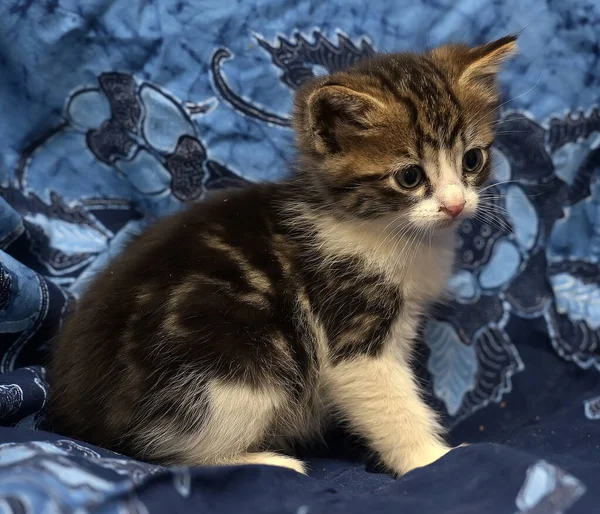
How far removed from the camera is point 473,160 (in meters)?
1.52

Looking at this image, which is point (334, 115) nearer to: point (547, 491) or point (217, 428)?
point (217, 428)

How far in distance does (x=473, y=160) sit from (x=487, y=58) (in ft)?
0.74

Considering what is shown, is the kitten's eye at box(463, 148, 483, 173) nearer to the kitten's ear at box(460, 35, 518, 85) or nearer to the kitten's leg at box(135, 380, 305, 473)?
the kitten's ear at box(460, 35, 518, 85)

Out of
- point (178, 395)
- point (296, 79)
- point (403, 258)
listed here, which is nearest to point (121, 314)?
point (178, 395)

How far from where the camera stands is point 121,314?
1.44m

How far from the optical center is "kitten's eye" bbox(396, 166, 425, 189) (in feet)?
4.72

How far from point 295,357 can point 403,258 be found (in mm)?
339

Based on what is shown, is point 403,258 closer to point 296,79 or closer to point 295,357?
point 295,357

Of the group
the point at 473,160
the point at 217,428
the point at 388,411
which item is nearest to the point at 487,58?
the point at 473,160

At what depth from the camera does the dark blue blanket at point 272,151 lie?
5.90ft

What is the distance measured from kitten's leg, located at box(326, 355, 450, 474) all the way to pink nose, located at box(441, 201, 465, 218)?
0.36 m

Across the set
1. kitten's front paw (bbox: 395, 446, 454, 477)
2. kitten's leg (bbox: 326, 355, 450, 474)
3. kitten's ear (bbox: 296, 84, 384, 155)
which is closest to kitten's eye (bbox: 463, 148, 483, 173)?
kitten's ear (bbox: 296, 84, 384, 155)

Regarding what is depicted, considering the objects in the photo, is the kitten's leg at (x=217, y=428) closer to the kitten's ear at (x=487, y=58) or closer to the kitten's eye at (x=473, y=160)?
the kitten's eye at (x=473, y=160)

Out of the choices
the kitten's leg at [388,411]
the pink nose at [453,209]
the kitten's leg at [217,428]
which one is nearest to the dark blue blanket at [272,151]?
the kitten's leg at [388,411]
